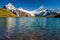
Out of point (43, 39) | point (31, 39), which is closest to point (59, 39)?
point (43, 39)

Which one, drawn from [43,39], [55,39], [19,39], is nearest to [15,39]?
[19,39]

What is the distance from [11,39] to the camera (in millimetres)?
32250

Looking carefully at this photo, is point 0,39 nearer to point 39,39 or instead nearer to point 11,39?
point 11,39

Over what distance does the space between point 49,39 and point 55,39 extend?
1.16 m

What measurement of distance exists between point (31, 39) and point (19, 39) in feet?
7.58

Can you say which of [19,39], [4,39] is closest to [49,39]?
[19,39]

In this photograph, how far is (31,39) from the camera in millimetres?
32562

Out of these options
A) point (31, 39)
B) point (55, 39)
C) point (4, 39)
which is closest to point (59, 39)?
point (55, 39)

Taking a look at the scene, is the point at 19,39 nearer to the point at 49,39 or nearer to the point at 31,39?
the point at 31,39

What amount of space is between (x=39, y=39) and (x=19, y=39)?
3.85 meters

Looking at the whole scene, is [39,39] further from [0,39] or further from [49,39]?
[0,39]

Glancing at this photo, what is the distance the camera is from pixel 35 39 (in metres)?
32.8

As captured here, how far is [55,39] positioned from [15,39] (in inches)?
305

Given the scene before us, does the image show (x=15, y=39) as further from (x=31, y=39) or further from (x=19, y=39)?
(x=31, y=39)
